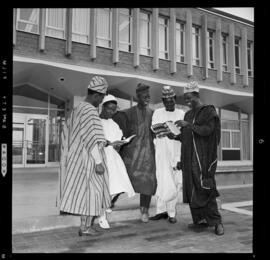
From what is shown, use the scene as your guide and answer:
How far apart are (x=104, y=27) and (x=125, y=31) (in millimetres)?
823

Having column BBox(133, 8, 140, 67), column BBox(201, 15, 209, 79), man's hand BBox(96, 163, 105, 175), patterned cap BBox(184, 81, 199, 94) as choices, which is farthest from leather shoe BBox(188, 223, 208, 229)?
column BBox(133, 8, 140, 67)

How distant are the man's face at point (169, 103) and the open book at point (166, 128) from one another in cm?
48

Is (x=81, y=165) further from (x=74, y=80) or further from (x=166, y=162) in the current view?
(x=74, y=80)

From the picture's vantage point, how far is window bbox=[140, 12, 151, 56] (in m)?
9.73

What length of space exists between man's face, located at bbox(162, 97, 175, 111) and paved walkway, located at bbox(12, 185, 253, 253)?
4.35 feet

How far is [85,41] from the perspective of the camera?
9.59 m

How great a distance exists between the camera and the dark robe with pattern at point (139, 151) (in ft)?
10.7

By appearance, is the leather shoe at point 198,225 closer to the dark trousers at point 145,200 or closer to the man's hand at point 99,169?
the dark trousers at point 145,200

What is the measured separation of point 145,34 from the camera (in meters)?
10.1

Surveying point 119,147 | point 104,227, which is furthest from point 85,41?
point 104,227

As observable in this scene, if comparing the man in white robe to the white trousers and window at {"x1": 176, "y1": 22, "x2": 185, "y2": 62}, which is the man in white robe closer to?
the white trousers

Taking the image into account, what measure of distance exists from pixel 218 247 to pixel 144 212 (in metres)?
1.10
